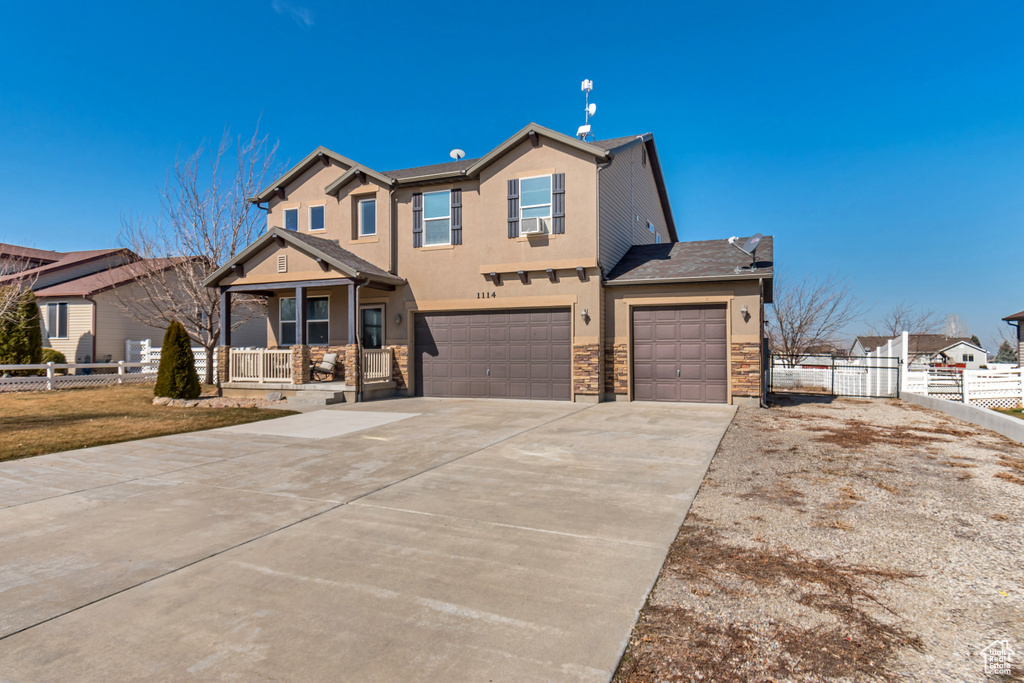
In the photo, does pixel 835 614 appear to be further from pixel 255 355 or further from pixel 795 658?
pixel 255 355

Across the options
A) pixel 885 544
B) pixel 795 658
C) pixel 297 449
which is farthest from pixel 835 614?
pixel 297 449

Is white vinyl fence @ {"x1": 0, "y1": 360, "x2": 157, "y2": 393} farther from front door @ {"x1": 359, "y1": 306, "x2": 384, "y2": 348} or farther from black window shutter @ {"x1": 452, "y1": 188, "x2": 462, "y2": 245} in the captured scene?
black window shutter @ {"x1": 452, "y1": 188, "x2": 462, "y2": 245}

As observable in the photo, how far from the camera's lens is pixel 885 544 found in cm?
411

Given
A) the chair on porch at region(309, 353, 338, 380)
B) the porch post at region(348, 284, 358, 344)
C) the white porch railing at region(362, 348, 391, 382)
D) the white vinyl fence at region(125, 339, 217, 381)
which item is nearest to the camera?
the porch post at region(348, 284, 358, 344)

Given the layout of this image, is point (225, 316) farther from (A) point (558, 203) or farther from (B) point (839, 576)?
(B) point (839, 576)

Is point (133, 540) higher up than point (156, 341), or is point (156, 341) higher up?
point (156, 341)

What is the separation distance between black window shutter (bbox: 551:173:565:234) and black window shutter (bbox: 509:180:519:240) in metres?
1.01

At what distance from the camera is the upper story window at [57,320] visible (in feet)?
75.0

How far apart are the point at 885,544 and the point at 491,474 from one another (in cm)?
381

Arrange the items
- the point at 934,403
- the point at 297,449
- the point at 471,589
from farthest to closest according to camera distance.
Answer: the point at 934,403, the point at 297,449, the point at 471,589

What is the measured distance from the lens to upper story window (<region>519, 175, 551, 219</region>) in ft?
46.5

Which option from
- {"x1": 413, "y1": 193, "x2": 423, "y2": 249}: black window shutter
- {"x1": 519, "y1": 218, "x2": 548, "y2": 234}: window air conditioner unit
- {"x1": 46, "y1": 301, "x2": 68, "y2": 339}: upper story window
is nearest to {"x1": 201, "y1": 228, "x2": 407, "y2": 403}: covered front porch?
{"x1": 413, "y1": 193, "x2": 423, "y2": 249}: black window shutter

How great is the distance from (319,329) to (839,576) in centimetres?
1584

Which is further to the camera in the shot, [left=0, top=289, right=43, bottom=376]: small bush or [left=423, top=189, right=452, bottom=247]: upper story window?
[left=0, top=289, right=43, bottom=376]: small bush
